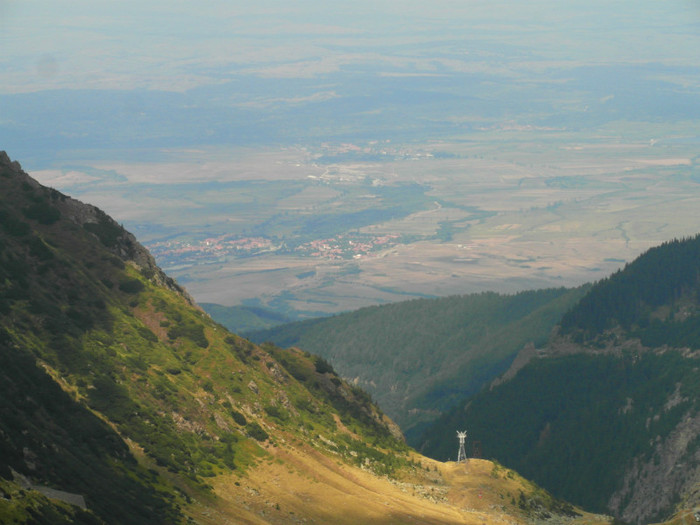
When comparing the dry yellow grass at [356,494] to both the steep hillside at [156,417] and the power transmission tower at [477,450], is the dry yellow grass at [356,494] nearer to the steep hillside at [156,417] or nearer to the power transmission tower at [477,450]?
the steep hillside at [156,417]

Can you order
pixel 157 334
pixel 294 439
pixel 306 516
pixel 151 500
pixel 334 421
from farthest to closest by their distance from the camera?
pixel 334 421 < pixel 157 334 < pixel 294 439 < pixel 306 516 < pixel 151 500

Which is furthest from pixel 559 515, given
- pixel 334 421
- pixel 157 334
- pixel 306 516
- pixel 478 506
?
pixel 157 334

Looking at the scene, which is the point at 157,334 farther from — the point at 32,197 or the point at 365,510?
the point at 365,510

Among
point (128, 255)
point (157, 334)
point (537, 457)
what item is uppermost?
point (128, 255)

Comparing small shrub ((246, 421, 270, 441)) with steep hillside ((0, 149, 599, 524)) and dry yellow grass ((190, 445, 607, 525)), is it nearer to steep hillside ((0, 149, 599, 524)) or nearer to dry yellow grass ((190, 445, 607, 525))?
steep hillside ((0, 149, 599, 524))

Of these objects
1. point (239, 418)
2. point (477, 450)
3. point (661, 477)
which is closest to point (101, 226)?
point (239, 418)
